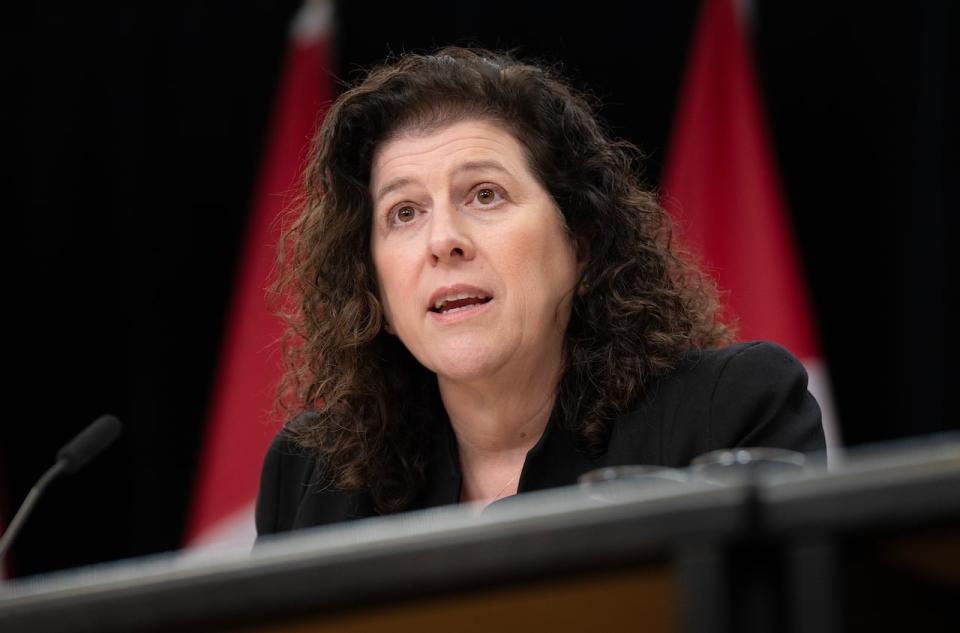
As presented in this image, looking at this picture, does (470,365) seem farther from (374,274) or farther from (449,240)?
(374,274)

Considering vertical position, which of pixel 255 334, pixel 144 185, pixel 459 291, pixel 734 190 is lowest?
pixel 459 291

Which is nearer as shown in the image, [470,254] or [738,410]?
[738,410]

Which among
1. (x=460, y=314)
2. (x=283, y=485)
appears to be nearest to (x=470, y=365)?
(x=460, y=314)

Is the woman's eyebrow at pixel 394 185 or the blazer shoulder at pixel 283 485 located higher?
the woman's eyebrow at pixel 394 185

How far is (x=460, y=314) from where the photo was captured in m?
1.79

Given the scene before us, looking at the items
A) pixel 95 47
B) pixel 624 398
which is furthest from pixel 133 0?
pixel 624 398

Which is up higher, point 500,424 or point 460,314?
point 460,314

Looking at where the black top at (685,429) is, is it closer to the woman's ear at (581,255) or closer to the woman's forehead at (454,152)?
the woman's ear at (581,255)

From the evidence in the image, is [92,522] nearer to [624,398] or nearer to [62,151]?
[62,151]

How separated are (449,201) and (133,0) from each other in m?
1.78

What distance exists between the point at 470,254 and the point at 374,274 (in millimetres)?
244

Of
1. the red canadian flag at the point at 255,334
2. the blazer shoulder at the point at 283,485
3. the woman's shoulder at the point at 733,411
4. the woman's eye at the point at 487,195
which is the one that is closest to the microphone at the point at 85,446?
the blazer shoulder at the point at 283,485

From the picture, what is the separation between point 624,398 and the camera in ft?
5.79

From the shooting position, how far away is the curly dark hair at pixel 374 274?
74.0 inches
